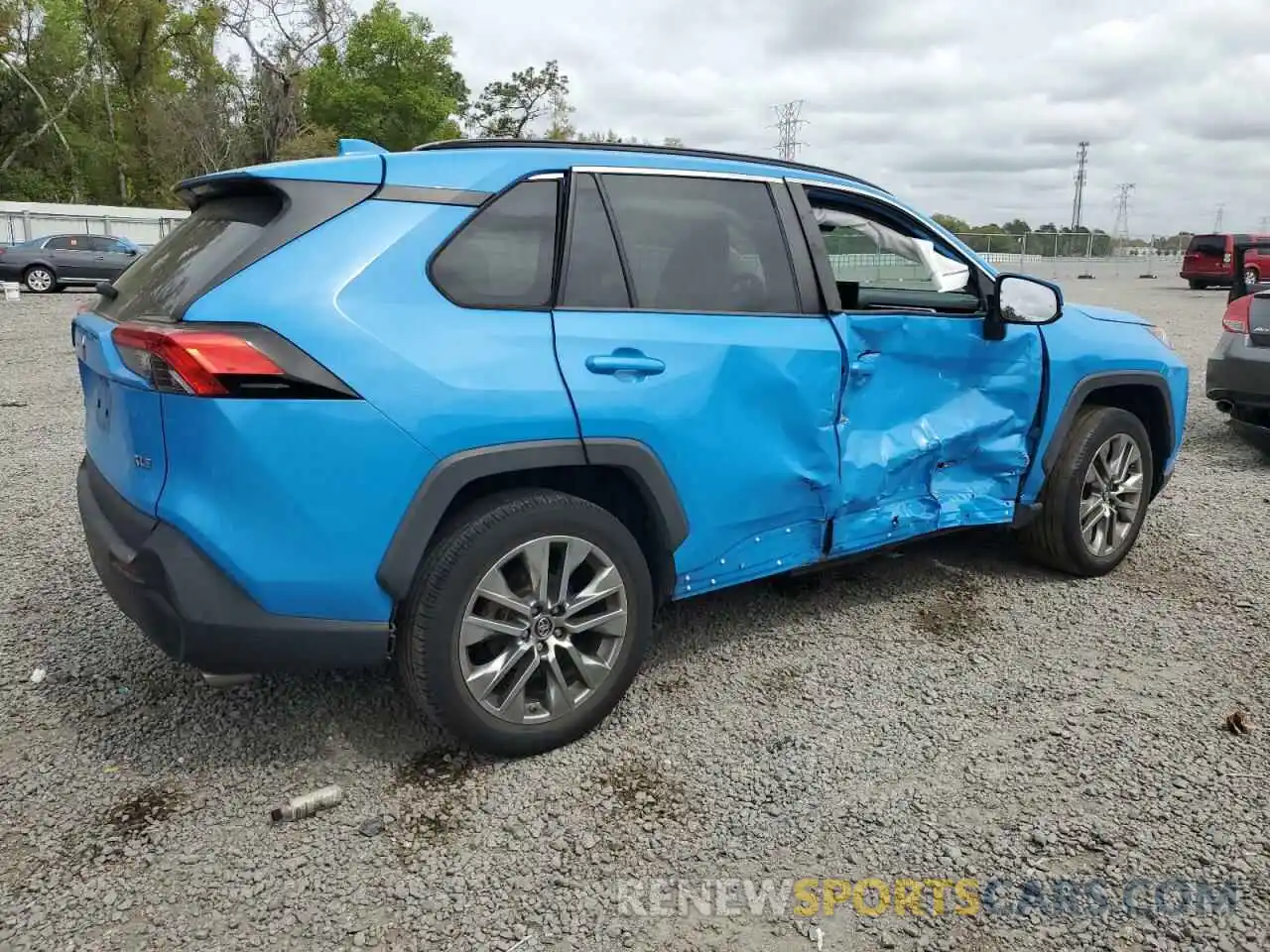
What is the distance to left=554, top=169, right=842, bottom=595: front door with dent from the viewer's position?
2932 mm

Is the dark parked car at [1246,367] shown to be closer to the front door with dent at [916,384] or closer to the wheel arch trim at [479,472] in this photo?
the front door with dent at [916,384]

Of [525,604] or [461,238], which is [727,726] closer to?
[525,604]

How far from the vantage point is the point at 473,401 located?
2637 mm

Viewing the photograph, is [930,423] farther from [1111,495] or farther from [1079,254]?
[1079,254]

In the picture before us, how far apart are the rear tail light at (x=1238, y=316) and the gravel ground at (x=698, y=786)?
3633mm

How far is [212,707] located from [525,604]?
1.25m

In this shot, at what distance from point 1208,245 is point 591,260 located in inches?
1294

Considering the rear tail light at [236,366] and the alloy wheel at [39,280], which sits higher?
the alloy wheel at [39,280]

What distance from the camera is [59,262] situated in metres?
22.9

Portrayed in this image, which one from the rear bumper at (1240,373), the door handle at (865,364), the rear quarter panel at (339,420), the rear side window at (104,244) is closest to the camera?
the rear quarter panel at (339,420)

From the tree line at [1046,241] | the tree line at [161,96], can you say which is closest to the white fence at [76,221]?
the tree line at [161,96]

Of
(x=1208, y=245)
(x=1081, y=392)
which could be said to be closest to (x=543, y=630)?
(x=1081, y=392)
